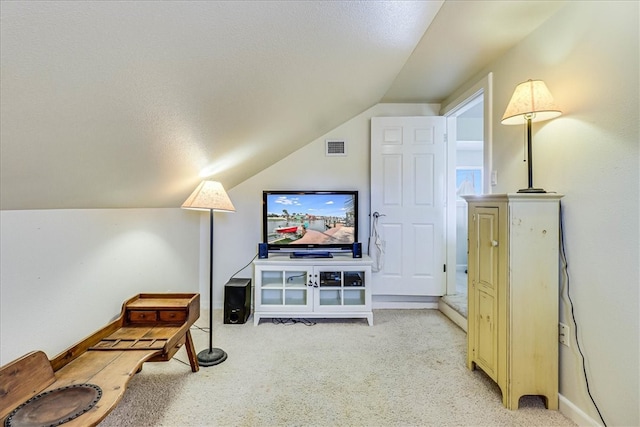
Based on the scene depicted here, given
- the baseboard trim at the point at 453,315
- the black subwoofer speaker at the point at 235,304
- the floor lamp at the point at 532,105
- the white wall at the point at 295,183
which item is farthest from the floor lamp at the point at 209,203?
the baseboard trim at the point at 453,315

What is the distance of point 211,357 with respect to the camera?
6.96 feet

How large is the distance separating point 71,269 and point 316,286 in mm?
1839

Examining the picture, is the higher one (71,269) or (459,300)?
(71,269)

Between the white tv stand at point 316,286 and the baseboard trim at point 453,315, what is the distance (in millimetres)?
808

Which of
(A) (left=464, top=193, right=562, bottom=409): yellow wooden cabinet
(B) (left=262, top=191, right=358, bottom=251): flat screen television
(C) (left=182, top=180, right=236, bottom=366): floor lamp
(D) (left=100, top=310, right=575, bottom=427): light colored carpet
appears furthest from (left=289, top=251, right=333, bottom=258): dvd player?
(A) (left=464, top=193, right=562, bottom=409): yellow wooden cabinet

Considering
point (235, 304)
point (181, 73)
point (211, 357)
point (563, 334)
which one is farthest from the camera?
point (235, 304)

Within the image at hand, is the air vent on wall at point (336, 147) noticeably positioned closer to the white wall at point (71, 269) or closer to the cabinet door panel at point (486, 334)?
the white wall at point (71, 269)

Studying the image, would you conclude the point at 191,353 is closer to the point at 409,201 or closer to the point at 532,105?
the point at 409,201

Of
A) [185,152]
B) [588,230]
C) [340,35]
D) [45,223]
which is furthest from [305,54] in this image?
[588,230]

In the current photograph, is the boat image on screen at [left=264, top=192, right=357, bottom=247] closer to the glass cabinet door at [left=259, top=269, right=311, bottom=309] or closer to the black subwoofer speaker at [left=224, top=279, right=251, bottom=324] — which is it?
the glass cabinet door at [left=259, top=269, right=311, bottom=309]

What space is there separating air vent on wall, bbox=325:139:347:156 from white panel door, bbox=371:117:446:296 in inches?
12.5

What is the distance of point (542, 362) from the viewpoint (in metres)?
1.62

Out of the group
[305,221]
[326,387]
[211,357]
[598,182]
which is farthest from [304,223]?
[598,182]

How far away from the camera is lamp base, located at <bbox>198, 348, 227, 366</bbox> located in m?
2.07
